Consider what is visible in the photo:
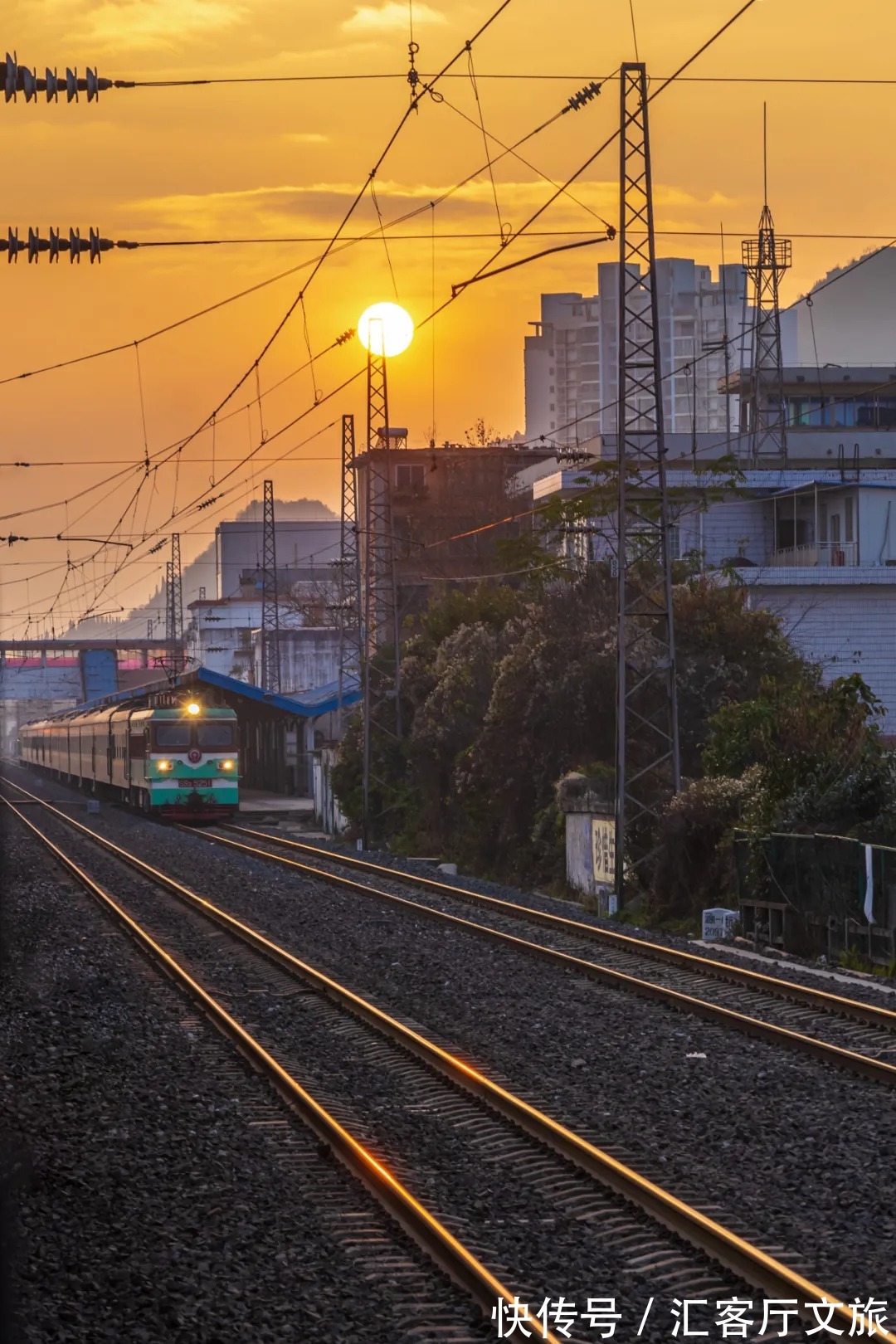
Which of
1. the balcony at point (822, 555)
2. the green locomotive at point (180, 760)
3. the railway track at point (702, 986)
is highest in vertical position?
the balcony at point (822, 555)

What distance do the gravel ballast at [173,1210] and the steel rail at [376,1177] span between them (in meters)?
0.09

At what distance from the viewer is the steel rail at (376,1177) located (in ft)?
24.5

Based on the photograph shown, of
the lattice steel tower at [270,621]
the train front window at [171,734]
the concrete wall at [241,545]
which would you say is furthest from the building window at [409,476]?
the concrete wall at [241,545]

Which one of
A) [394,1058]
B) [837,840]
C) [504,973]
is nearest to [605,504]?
[837,840]

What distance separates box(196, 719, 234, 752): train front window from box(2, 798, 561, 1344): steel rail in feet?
90.6

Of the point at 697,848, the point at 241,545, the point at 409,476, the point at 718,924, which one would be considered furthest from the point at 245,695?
the point at 241,545

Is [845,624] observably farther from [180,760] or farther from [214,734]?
[180,760]

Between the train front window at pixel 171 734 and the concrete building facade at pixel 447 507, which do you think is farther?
the concrete building facade at pixel 447 507

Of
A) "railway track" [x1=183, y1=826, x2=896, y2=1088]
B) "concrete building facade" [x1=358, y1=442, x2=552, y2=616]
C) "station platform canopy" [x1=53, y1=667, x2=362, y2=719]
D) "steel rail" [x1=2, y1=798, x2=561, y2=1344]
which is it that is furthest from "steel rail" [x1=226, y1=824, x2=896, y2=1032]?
"concrete building facade" [x1=358, y1=442, x2=552, y2=616]

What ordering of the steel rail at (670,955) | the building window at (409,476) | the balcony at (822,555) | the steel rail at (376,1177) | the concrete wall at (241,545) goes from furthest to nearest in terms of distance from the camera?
the concrete wall at (241,545) < the building window at (409,476) < the balcony at (822,555) < the steel rail at (670,955) < the steel rail at (376,1177)

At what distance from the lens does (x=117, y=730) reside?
1972 inches

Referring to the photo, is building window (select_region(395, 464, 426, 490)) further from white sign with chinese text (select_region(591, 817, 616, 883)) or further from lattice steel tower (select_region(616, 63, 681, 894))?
white sign with chinese text (select_region(591, 817, 616, 883))

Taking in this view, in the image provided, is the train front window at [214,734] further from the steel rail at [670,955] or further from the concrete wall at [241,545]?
the concrete wall at [241,545]

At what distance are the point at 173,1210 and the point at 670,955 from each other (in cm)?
1047
